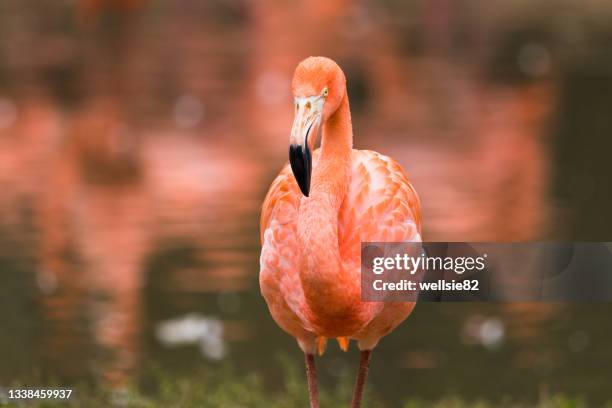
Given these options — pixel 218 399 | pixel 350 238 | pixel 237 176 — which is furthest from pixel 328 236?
pixel 237 176

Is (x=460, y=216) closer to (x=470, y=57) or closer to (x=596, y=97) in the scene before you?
(x=596, y=97)

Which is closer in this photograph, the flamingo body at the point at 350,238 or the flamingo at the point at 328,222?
the flamingo at the point at 328,222

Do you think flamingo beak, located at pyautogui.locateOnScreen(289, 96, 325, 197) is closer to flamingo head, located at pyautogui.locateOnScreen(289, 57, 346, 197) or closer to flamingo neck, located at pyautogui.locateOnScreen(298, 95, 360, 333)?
flamingo head, located at pyautogui.locateOnScreen(289, 57, 346, 197)

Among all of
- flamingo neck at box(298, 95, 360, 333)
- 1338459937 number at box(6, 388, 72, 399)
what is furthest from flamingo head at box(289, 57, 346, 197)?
1338459937 number at box(6, 388, 72, 399)

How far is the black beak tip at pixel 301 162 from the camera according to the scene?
144 inches

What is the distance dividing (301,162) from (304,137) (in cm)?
8

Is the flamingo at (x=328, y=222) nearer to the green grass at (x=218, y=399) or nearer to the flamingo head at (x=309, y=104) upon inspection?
the flamingo head at (x=309, y=104)

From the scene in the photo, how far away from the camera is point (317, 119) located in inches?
149

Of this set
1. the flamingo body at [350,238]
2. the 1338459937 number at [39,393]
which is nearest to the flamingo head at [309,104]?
the flamingo body at [350,238]

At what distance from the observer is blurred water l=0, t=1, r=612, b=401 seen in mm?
6836

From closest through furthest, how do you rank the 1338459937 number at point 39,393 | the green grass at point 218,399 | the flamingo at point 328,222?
the flamingo at point 328,222, the 1338459937 number at point 39,393, the green grass at point 218,399

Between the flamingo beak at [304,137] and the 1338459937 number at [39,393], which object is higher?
the flamingo beak at [304,137]

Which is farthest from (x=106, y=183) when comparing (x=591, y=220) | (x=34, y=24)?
(x=34, y=24)

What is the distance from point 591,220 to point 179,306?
122 inches
